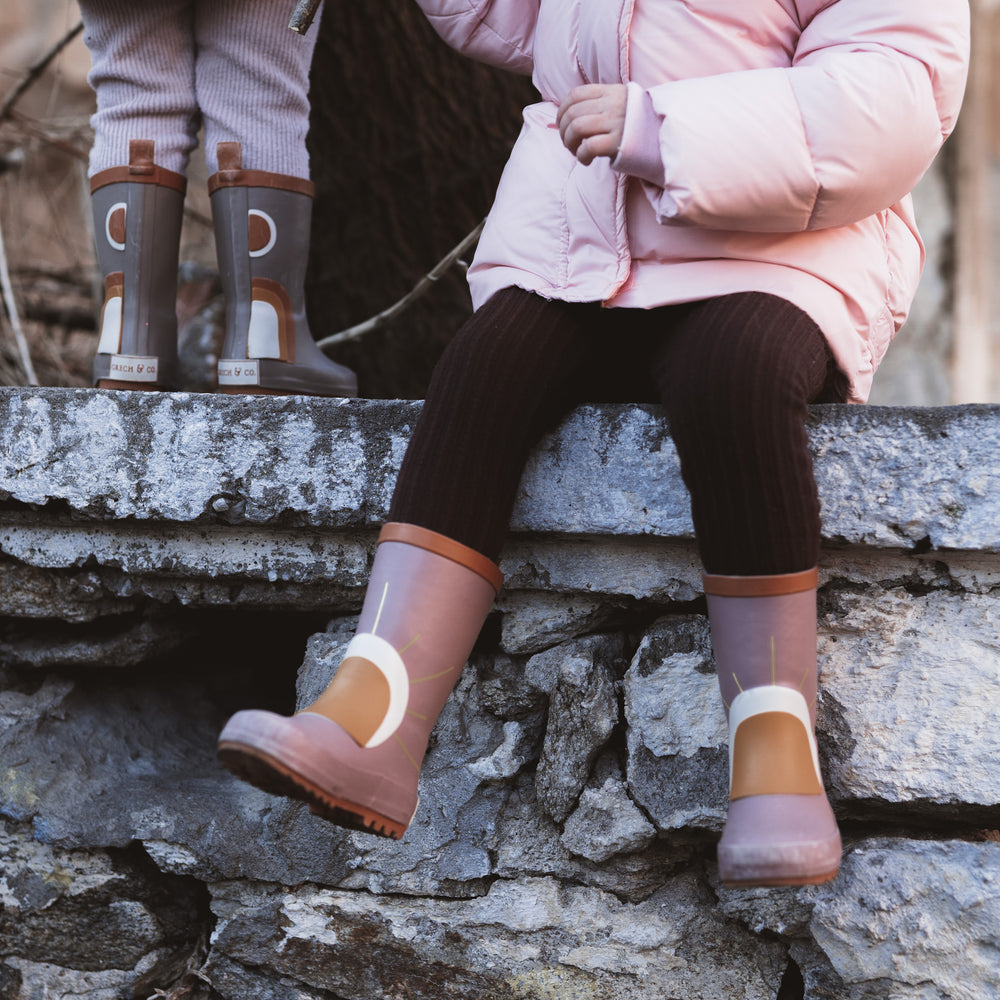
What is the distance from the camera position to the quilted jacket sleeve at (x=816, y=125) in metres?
0.96

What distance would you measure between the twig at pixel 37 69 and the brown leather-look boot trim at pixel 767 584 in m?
1.79

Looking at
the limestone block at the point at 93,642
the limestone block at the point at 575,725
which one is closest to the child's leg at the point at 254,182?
the limestone block at the point at 93,642

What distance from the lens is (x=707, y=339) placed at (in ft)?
3.31

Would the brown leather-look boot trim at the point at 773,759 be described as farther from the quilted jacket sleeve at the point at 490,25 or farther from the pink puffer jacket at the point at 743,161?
the quilted jacket sleeve at the point at 490,25

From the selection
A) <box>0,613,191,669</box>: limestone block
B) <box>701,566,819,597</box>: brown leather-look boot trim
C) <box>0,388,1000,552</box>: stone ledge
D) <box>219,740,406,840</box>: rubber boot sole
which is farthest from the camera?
<box>0,613,191,669</box>: limestone block

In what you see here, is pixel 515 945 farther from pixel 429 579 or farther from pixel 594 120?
pixel 594 120

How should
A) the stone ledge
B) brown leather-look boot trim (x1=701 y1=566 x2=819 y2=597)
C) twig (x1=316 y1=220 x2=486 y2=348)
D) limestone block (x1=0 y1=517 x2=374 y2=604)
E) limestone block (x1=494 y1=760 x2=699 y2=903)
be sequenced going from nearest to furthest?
brown leather-look boot trim (x1=701 y1=566 x2=819 y2=597) < the stone ledge < limestone block (x1=494 y1=760 x2=699 y2=903) < limestone block (x1=0 y1=517 x2=374 y2=604) < twig (x1=316 y1=220 x2=486 y2=348)

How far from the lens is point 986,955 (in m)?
1.03

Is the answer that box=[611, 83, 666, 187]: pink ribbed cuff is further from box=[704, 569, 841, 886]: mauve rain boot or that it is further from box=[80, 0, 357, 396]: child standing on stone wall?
box=[80, 0, 357, 396]: child standing on stone wall

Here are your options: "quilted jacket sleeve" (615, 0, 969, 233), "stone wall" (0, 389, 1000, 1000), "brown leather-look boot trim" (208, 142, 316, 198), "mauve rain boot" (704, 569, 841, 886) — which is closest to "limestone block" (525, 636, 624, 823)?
"stone wall" (0, 389, 1000, 1000)

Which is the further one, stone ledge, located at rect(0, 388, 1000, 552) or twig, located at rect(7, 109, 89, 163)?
twig, located at rect(7, 109, 89, 163)

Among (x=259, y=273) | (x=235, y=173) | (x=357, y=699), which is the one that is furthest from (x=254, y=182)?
(x=357, y=699)

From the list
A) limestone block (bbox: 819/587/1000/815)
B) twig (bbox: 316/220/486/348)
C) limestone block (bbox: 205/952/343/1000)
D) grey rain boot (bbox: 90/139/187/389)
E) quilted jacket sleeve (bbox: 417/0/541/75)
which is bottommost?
limestone block (bbox: 205/952/343/1000)

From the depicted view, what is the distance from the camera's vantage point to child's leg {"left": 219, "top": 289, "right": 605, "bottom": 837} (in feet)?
2.89
